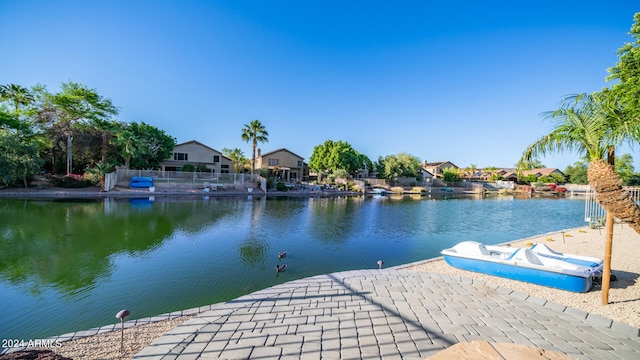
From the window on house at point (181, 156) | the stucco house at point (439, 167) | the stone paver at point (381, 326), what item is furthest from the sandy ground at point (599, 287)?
the stucco house at point (439, 167)

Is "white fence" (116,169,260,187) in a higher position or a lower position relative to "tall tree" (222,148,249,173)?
lower

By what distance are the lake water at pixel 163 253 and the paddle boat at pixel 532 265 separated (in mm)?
2572

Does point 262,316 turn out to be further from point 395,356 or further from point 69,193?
point 69,193

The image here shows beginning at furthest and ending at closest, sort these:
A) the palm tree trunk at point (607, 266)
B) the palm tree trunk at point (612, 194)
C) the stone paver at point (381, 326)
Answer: the palm tree trunk at point (607, 266), the palm tree trunk at point (612, 194), the stone paver at point (381, 326)

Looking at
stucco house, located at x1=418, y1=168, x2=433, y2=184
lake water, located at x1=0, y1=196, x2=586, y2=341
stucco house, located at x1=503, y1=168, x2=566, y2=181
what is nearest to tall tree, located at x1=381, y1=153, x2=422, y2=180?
stucco house, located at x1=418, y1=168, x2=433, y2=184

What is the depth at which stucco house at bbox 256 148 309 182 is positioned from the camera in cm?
5078

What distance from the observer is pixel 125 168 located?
31922 millimetres

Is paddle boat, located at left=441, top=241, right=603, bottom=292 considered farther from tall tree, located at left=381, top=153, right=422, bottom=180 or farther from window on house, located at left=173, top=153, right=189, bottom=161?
tall tree, located at left=381, top=153, right=422, bottom=180

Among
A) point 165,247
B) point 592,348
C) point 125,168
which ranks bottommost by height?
point 165,247

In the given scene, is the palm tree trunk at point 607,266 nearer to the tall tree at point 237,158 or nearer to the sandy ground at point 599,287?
the sandy ground at point 599,287

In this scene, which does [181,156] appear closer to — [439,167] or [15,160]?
[15,160]

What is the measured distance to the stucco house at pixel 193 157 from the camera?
4078cm

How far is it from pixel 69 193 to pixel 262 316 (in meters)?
31.4

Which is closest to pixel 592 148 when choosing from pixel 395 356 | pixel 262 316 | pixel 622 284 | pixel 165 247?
pixel 622 284
